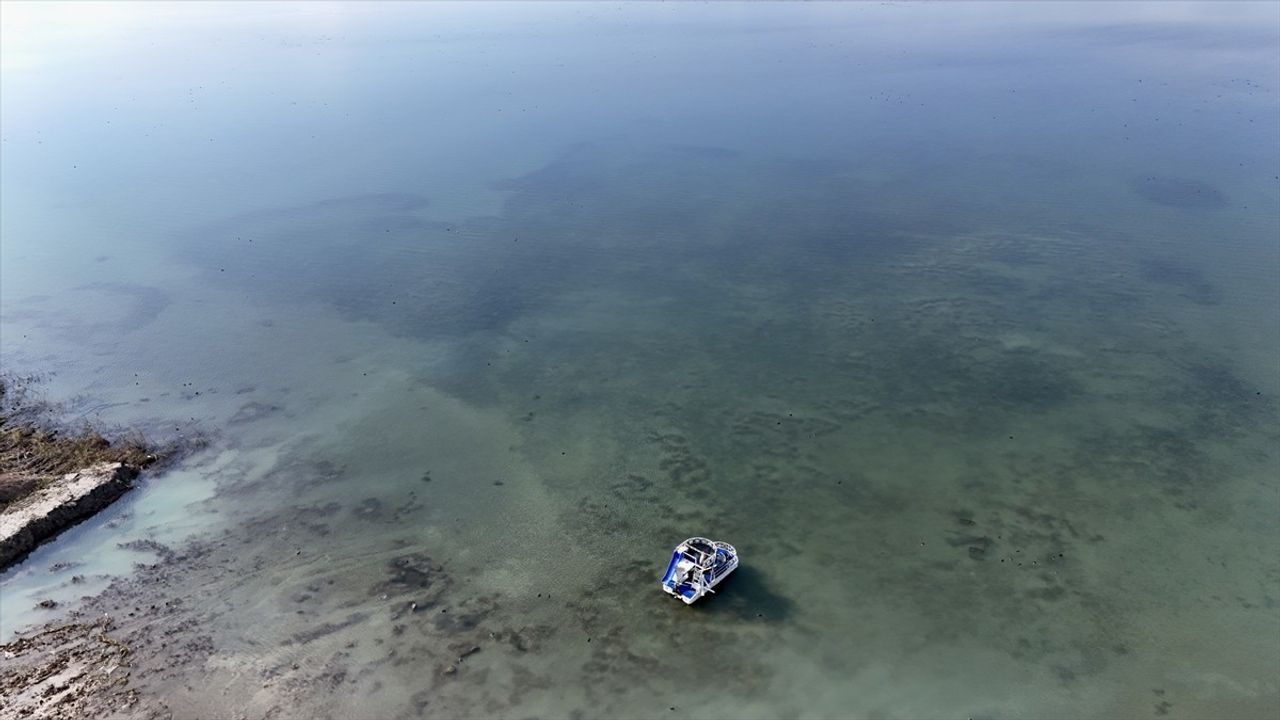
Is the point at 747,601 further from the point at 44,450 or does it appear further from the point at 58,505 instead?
the point at 44,450

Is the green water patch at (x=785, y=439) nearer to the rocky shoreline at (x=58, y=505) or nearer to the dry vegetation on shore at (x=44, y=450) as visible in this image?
the dry vegetation on shore at (x=44, y=450)

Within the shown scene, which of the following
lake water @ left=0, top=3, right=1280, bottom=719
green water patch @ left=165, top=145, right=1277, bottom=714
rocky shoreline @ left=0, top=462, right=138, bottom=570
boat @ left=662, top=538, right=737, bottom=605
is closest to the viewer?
lake water @ left=0, top=3, right=1280, bottom=719

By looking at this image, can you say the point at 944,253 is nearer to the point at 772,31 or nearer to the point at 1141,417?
the point at 1141,417

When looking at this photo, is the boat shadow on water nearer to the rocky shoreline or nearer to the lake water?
the lake water

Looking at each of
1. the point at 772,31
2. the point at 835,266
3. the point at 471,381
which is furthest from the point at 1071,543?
the point at 772,31

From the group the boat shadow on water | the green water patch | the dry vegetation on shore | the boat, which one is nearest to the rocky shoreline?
the dry vegetation on shore

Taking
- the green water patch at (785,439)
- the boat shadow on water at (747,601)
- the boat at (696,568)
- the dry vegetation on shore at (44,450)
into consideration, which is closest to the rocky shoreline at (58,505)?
the dry vegetation on shore at (44,450)

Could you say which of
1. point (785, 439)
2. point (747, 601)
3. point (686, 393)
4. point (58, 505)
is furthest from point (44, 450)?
point (785, 439)
